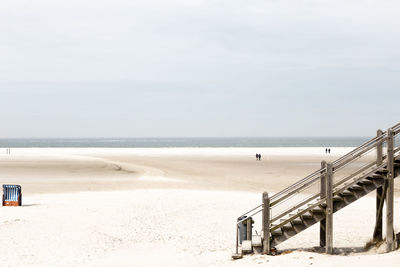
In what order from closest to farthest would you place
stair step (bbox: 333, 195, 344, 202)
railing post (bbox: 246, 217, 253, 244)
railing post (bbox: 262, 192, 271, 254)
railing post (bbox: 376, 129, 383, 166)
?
railing post (bbox: 262, 192, 271, 254) → stair step (bbox: 333, 195, 344, 202) → railing post (bbox: 246, 217, 253, 244) → railing post (bbox: 376, 129, 383, 166)

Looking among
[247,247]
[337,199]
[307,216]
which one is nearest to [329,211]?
[337,199]

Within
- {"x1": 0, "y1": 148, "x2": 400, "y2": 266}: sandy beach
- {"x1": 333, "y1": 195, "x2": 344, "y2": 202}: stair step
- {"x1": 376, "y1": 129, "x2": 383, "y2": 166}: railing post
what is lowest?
{"x1": 0, "y1": 148, "x2": 400, "y2": 266}: sandy beach

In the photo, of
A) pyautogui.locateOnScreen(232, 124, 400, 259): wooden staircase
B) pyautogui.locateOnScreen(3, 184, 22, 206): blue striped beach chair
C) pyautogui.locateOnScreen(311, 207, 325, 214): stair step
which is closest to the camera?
pyautogui.locateOnScreen(232, 124, 400, 259): wooden staircase

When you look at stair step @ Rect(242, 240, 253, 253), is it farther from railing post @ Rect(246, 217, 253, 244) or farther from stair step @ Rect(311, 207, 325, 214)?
stair step @ Rect(311, 207, 325, 214)

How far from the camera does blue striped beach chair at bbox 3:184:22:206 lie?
2369 centimetres

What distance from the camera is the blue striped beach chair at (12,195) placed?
23.7 metres

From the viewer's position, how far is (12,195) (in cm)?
2381

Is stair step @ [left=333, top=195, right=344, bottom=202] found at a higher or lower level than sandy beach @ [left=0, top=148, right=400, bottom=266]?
higher

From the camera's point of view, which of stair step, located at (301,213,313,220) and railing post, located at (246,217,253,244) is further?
railing post, located at (246,217,253,244)

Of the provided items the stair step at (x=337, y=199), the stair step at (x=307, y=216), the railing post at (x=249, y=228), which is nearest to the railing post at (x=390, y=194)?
the stair step at (x=337, y=199)

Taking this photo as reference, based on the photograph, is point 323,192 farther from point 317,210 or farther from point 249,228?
point 249,228

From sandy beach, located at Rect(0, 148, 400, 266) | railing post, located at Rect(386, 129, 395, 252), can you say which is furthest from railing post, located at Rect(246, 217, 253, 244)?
railing post, located at Rect(386, 129, 395, 252)

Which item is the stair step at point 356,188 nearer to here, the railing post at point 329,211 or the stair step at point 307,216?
the railing post at point 329,211

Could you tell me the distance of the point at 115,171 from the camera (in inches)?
1837
